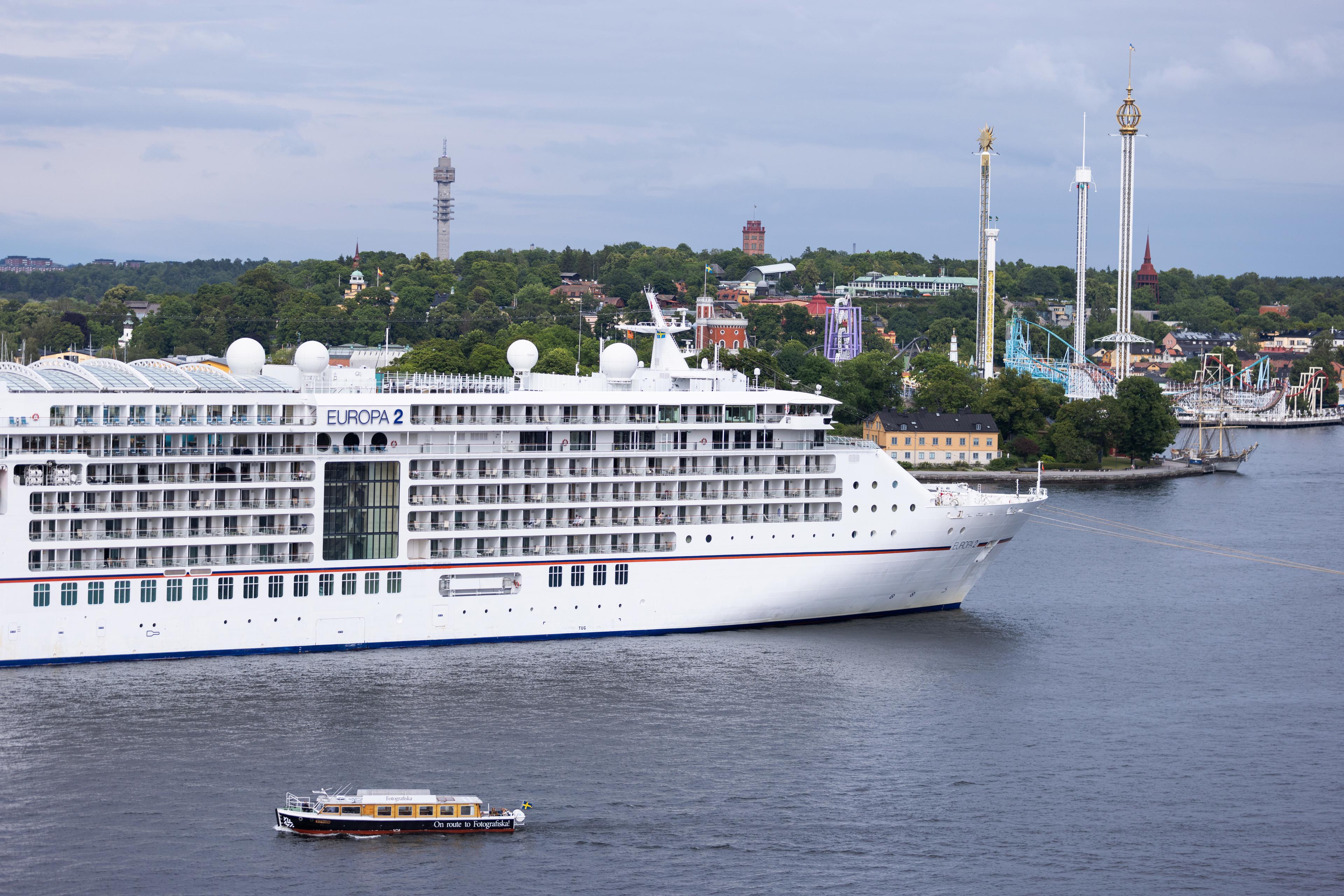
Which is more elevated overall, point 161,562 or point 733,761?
point 161,562

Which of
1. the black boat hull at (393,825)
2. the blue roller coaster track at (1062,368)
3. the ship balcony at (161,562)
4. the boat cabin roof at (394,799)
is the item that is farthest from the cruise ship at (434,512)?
the blue roller coaster track at (1062,368)

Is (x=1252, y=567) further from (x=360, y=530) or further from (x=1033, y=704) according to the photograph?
(x=360, y=530)

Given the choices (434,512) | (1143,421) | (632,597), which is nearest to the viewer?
(434,512)

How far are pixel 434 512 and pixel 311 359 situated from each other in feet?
20.6

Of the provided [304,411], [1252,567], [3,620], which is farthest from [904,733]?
[1252,567]

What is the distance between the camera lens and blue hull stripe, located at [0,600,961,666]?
37781 millimetres

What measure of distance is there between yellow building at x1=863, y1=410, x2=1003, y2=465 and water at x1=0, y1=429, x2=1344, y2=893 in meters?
48.6

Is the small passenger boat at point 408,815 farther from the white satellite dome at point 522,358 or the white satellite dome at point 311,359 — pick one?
the white satellite dome at point 522,358

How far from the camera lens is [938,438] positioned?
3730 inches

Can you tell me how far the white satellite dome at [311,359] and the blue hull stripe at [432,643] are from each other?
8.41 meters

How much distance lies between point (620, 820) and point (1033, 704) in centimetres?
1244

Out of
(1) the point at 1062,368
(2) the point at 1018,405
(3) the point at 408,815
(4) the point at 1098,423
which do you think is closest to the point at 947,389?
(2) the point at 1018,405

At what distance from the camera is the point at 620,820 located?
96.7 ft

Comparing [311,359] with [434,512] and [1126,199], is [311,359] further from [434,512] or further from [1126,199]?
[1126,199]
